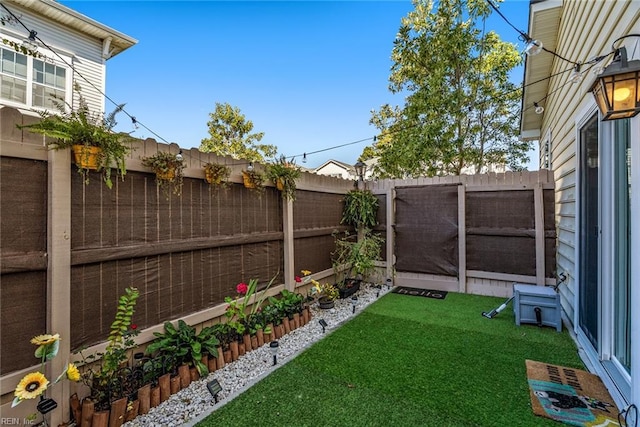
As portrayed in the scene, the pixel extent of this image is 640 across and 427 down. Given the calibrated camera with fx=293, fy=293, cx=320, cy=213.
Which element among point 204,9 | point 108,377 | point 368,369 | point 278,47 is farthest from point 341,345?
point 278,47

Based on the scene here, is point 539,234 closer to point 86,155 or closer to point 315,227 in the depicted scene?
point 315,227

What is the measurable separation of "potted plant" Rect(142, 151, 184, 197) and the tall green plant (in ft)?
11.0

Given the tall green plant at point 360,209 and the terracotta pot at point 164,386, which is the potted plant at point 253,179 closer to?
the terracotta pot at point 164,386

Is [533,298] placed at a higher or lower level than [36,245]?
lower

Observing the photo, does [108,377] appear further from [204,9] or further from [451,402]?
[204,9]

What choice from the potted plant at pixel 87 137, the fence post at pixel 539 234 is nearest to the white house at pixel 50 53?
the potted plant at pixel 87 137

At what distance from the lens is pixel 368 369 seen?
99.0 inches

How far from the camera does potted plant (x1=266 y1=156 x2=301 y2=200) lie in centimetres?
361

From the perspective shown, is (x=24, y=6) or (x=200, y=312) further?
(x=24, y=6)

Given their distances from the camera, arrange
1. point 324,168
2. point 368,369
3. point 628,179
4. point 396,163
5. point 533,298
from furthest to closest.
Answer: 1. point 324,168
2. point 396,163
3. point 533,298
4. point 368,369
5. point 628,179

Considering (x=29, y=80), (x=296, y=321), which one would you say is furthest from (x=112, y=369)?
(x=29, y=80)

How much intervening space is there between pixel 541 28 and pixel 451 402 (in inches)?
201

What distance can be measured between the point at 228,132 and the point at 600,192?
11809 mm

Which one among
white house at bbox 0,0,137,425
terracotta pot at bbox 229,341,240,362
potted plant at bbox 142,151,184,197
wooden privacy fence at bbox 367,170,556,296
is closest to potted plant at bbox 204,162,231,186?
potted plant at bbox 142,151,184,197
